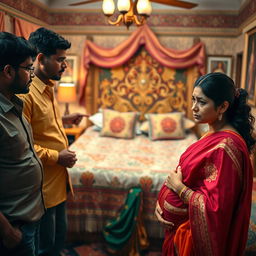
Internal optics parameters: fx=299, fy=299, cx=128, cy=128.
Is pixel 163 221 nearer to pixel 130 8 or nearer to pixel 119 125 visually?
pixel 130 8

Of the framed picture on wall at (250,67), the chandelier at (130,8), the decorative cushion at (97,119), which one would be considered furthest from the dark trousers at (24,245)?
the decorative cushion at (97,119)

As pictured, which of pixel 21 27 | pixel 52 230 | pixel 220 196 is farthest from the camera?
pixel 21 27

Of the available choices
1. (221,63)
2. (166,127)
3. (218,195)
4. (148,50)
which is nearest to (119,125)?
(166,127)

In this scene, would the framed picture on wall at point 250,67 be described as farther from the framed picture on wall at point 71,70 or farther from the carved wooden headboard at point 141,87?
the framed picture on wall at point 71,70

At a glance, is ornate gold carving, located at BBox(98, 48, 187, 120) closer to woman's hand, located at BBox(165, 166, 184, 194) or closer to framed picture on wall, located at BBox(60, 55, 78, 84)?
framed picture on wall, located at BBox(60, 55, 78, 84)

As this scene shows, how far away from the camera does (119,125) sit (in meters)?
4.08

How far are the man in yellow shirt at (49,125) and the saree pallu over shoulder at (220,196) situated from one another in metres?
0.83

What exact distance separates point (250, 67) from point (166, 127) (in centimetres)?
135

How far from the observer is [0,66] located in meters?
1.24

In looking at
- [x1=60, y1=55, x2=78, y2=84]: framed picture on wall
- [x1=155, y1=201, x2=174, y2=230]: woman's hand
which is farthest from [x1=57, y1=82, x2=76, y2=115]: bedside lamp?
[x1=155, y1=201, x2=174, y2=230]: woman's hand

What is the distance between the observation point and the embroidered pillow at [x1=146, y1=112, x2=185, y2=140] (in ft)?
13.2

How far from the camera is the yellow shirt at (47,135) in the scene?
5.61 ft

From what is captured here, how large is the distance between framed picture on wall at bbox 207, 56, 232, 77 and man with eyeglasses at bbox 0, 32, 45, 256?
11.7 ft

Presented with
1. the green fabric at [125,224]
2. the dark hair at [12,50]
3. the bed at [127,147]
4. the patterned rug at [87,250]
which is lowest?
the patterned rug at [87,250]
